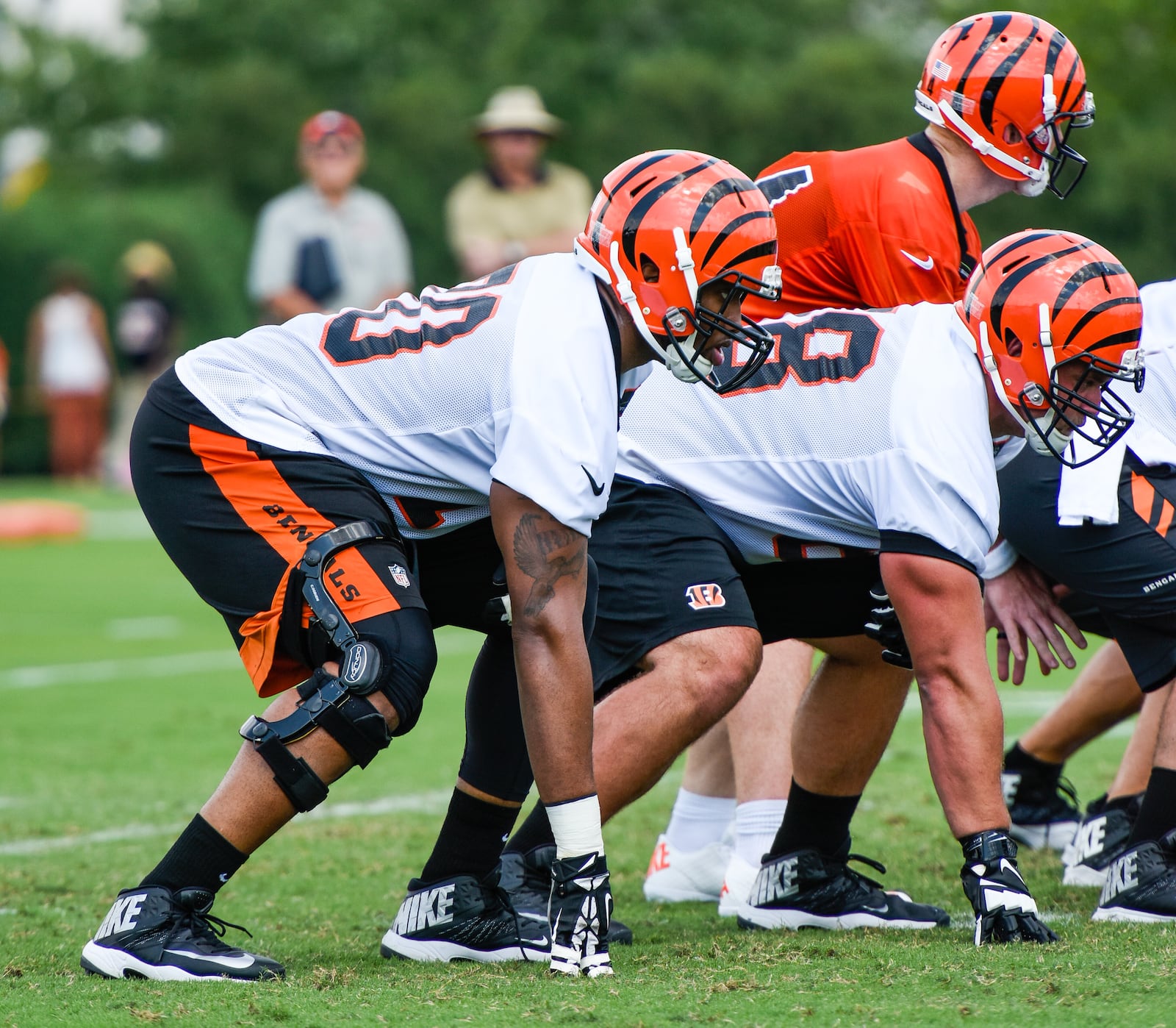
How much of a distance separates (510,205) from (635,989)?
26.0 feet

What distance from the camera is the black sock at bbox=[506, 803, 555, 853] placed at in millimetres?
4277

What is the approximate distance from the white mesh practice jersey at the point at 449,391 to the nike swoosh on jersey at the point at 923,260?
4.28ft

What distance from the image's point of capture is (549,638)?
11.4 ft

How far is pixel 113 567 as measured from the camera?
43.5 feet

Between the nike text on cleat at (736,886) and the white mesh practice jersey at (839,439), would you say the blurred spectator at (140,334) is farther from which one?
the white mesh practice jersey at (839,439)

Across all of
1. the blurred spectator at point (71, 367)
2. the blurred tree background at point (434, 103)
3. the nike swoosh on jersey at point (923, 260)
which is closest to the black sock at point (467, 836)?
the nike swoosh on jersey at point (923, 260)

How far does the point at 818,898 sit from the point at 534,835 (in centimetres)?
75

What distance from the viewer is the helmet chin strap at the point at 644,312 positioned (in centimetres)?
360

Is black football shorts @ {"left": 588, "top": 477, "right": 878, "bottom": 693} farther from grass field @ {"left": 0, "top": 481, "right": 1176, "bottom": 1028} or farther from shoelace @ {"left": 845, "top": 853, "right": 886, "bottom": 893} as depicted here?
grass field @ {"left": 0, "top": 481, "right": 1176, "bottom": 1028}

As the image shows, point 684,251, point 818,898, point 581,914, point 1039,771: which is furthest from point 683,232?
point 1039,771

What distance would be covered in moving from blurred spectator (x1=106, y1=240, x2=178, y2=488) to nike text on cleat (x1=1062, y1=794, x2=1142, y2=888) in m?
16.5

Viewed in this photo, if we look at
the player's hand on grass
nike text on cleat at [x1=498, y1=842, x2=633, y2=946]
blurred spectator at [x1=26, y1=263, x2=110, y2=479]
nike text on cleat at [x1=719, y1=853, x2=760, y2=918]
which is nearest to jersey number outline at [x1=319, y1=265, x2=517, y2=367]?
nike text on cleat at [x1=498, y1=842, x2=633, y2=946]

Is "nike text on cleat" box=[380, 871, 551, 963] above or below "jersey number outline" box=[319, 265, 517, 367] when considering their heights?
below

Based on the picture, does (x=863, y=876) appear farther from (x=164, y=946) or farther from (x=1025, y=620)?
(x=164, y=946)
